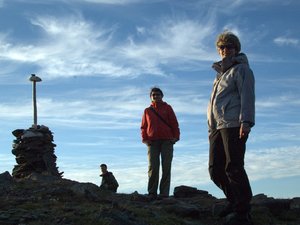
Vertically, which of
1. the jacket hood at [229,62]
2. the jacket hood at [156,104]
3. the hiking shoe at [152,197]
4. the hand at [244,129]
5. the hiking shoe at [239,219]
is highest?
the jacket hood at [156,104]

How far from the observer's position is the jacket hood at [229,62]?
7.30 meters


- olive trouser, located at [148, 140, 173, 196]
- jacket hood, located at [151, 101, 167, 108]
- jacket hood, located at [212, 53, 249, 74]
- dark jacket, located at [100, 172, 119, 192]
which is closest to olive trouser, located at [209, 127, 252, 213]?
jacket hood, located at [212, 53, 249, 74]

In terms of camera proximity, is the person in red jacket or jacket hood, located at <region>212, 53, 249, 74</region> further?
the person in red jacket

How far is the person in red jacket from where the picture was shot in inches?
442

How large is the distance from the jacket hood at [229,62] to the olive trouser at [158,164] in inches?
162

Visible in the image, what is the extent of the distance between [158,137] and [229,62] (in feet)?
14.0

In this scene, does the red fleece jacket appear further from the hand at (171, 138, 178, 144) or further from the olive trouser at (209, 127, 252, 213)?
the olive trouser at (209, 127, 252, 213)

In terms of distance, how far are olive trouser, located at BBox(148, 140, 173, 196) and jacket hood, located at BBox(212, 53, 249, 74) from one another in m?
4.13

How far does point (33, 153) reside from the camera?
19.3 metres

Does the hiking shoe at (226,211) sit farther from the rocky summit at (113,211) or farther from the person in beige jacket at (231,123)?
the rocky summit at (113,211)

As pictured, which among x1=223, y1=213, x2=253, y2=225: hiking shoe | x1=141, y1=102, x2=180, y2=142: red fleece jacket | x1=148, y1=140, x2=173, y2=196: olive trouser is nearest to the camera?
x1=223, y1=213, x2=253, y2=225: hiking shoe

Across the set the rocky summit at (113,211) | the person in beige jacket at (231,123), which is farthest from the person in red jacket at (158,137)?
the person in beige jacket at (231,123)

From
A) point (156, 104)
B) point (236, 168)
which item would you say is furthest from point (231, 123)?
point (156, 104)

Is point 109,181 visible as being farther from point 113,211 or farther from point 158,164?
point 113,211
